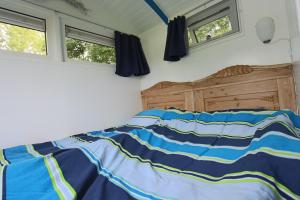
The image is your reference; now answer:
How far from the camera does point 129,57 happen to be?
2.56 m

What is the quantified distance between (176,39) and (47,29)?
1.39 meters

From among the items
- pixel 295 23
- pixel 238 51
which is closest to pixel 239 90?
pixel 238 51

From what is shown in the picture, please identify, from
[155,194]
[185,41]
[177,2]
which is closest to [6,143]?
[155,194]

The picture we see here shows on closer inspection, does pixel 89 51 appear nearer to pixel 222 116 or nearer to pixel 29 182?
pixel 222 116

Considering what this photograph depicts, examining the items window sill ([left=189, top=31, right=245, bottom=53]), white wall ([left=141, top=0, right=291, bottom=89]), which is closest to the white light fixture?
white wall ([left=141, top=0, right=291, bottom=89])

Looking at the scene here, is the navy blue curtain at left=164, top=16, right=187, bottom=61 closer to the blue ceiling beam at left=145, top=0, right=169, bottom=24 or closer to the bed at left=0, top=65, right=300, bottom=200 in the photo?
the blue ceiling beam at left=145, top=0, right=169, bottom=24

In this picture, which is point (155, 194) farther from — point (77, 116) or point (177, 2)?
Result: point (177, 2)

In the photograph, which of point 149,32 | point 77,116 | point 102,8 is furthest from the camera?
point 149,32

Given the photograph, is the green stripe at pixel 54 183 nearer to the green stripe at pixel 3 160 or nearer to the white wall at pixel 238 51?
the green stripe at pixel 3 160

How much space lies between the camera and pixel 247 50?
1.82 m

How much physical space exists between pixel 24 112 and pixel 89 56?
99 centimetres

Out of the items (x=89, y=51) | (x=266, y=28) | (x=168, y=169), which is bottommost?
(x=168, y=169)

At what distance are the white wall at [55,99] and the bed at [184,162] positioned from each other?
1.18 feet

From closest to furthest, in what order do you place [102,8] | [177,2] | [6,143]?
[6,143]
[177,2]
[102,8]
